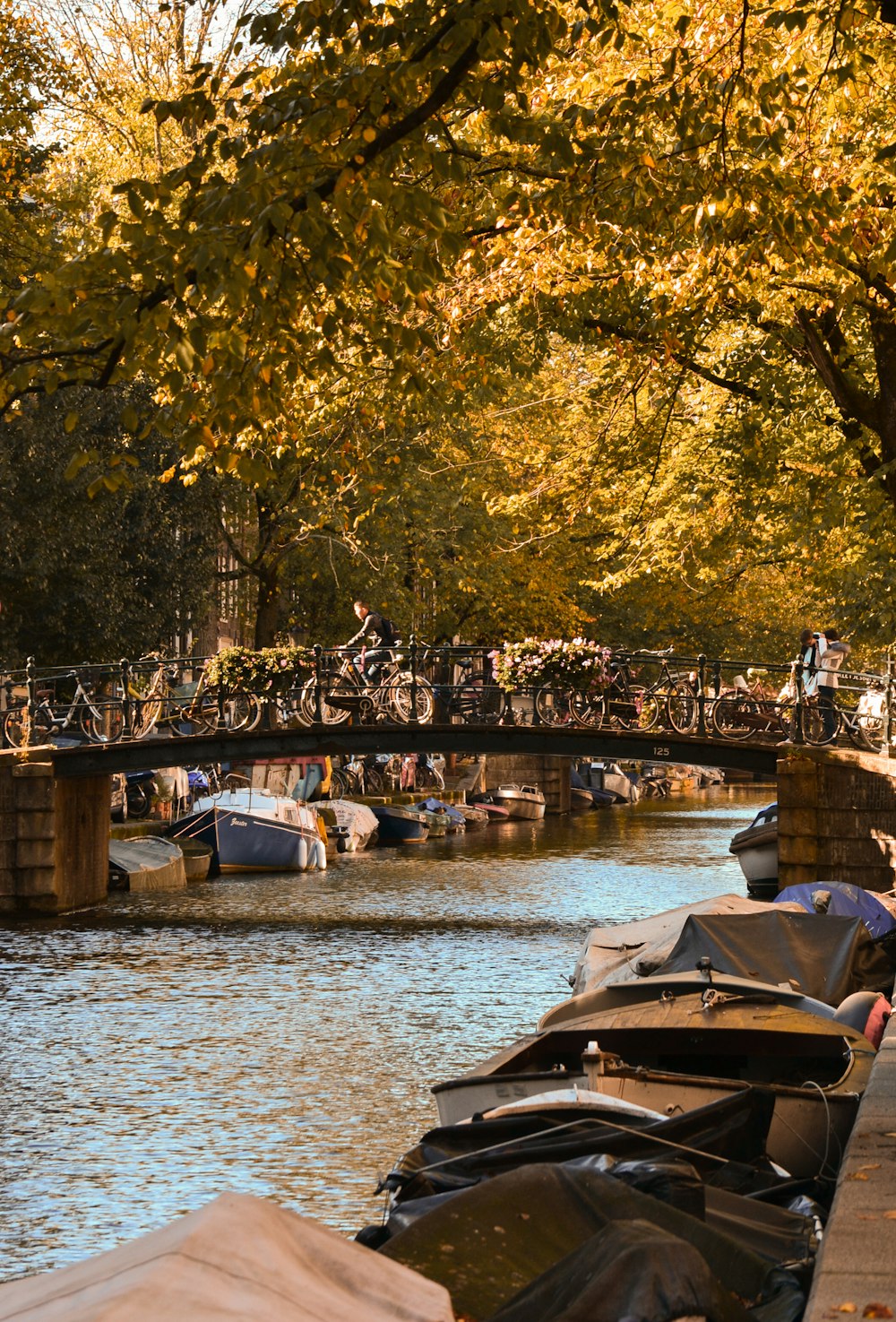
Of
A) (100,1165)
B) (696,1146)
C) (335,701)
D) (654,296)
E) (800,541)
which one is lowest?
(100,1165)

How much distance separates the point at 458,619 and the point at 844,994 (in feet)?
98.5

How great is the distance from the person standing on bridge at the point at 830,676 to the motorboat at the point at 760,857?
3446mm

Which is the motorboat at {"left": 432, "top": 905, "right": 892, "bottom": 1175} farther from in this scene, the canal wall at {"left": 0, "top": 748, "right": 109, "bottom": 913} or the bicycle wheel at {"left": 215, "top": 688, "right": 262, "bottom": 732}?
the bicycle wheel at {"left": 215, "top": 688, "right": 262, "bottom": 732}

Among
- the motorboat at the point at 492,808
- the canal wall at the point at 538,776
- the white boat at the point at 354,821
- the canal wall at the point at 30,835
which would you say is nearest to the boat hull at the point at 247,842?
the white boat at the point at 354,821

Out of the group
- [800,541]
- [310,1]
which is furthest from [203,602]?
[310,1]

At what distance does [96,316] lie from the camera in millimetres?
7773

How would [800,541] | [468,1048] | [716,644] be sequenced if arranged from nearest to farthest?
[468,1048] < [800,541] < [716,644]

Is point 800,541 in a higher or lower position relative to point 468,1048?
higher

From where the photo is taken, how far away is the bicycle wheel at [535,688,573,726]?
25297 millimetres

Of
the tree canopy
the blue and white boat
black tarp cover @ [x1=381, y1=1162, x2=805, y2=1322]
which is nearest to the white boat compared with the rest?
the blue and white boat

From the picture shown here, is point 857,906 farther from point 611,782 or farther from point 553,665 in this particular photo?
point 611,782

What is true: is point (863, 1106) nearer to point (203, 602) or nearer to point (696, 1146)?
point (696, 1146)

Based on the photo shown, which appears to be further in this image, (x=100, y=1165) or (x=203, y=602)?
(x=203, y=602)

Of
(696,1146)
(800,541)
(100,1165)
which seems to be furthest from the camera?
(800,541)
